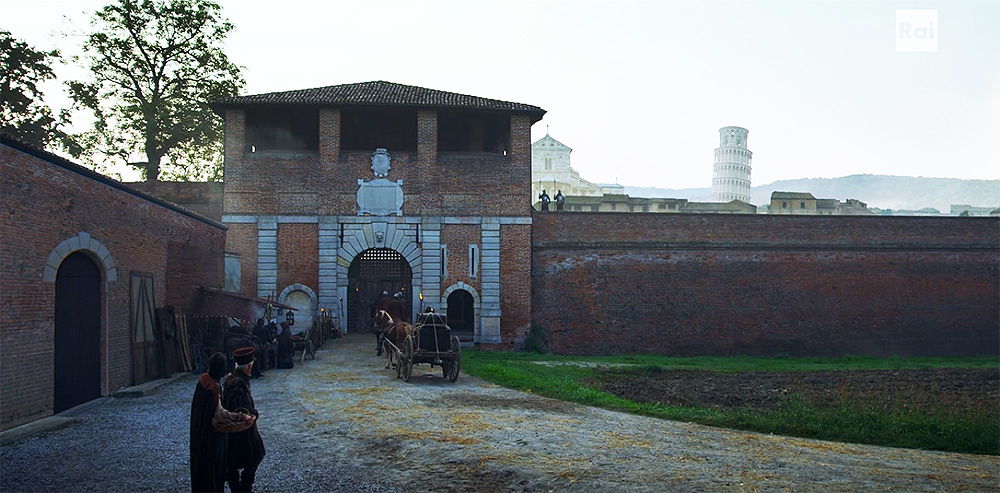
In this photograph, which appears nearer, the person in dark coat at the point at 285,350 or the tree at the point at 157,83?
the person in dark coat at the point at 285,350

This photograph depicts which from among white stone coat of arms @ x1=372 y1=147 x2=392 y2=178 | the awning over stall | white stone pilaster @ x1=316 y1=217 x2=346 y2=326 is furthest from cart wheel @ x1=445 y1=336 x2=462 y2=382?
white stone coat of arms @ x1=372 y1=147 x2=392 y2=178

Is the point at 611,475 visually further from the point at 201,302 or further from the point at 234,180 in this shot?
the point at 234,180

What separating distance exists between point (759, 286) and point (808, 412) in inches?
554

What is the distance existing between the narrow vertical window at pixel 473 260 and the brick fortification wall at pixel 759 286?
1.87m

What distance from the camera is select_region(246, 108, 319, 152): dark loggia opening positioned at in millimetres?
23891

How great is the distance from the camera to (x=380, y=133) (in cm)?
2508

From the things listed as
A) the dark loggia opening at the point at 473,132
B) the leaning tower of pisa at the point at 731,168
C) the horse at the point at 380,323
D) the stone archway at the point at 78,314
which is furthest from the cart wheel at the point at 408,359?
the leaning tower of pisa at the point at 731,168

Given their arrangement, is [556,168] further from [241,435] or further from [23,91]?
[241,435]

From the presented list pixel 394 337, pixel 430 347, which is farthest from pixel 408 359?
pixel 394 337

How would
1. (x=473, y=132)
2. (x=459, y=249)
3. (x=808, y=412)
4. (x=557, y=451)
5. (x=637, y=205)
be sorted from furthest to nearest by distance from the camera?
(x=637, y=205), (x=473, y=132), (x=459, y=249), (x=808, y=412), (x=557, y=451)

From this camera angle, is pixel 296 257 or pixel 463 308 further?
pixel 463 308

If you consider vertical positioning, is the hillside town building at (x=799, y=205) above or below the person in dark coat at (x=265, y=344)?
above

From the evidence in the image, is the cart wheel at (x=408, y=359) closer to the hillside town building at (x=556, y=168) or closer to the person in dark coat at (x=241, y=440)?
the person in dark coat at (x=241, y=440)

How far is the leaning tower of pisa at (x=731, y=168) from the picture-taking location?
344ft
